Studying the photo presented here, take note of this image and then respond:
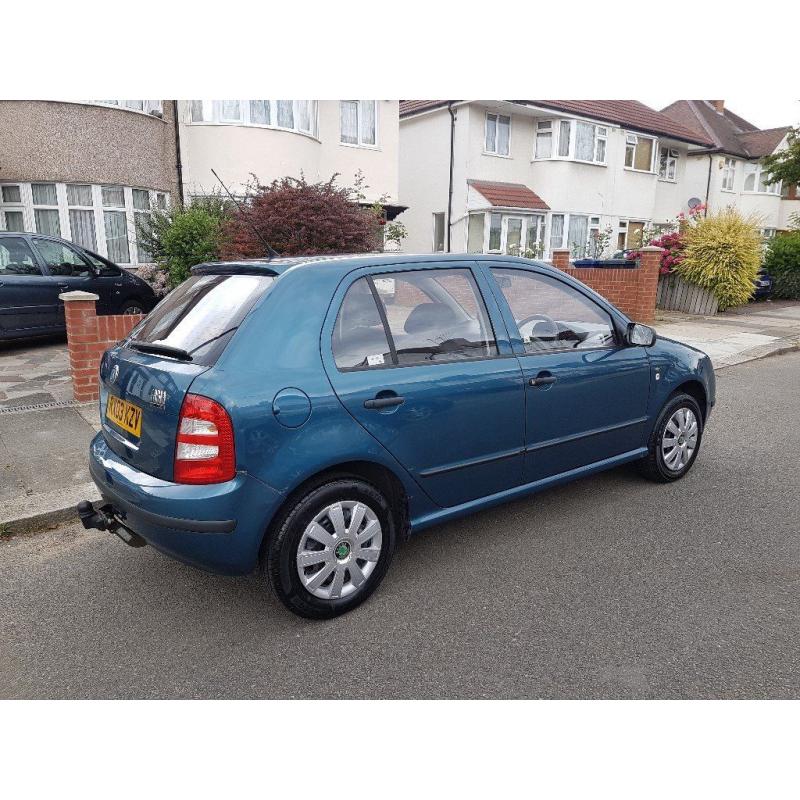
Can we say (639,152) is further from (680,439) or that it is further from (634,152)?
(680,439)

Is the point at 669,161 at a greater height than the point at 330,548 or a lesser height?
greater

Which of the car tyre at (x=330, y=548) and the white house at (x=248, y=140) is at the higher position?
the white house at (x=248, y=140)

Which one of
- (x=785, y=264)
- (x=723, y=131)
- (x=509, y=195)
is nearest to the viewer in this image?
(x=785, y=264)

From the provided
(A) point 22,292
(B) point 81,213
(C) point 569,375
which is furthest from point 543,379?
(B) point 81,213

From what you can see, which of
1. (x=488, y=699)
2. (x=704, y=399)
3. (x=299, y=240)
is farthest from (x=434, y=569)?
(x=299, y=240)

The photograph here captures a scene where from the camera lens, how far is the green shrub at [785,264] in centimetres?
1873

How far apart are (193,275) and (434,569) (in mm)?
2062

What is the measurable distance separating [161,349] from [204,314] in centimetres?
26

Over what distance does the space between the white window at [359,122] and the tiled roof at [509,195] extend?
450cm

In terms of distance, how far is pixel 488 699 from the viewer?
255 cm

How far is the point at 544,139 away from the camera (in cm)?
2216

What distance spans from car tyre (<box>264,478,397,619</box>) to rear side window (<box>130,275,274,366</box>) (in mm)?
785

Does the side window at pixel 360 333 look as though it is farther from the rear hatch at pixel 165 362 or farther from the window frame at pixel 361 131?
the window frame at pixel 361 131

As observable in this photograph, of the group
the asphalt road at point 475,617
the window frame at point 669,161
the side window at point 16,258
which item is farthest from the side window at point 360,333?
the window frame at point 669,161
